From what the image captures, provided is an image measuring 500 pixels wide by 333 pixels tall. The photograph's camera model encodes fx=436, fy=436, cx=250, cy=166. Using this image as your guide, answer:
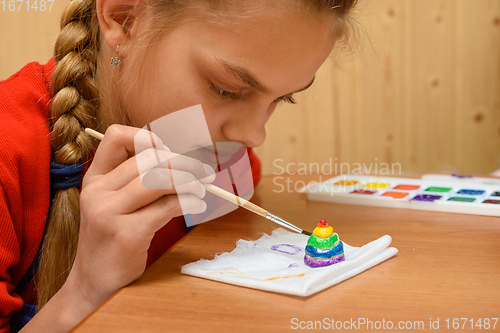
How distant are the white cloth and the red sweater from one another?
9.1 inches

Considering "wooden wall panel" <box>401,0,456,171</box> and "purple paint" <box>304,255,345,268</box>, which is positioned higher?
"wooden wall panel" <box>401,0,456,171</box>

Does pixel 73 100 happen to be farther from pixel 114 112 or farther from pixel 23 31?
pixel 23 31

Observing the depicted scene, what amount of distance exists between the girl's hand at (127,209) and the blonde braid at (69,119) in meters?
0.11

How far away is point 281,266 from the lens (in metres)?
0.51

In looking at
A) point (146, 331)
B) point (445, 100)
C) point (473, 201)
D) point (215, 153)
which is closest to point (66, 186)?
point (215, 153)

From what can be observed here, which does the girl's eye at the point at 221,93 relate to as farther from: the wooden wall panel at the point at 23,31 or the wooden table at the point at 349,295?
the wooden wall panel at the point at 23,31

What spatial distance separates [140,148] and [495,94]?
1.81m

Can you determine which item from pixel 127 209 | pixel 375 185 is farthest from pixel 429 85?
pixel 127 209

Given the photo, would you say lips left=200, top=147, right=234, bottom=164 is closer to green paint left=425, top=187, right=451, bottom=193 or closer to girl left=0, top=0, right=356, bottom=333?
girl left=0, top=0, right=356, bottom=333

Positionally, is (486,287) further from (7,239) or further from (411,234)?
(7,239)

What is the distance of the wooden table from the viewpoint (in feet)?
1.27

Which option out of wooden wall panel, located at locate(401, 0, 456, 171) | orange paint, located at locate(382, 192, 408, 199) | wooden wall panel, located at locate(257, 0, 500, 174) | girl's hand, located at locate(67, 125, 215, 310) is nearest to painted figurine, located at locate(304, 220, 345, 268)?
girl's hand, located at locate(67, 125, 215, 310)

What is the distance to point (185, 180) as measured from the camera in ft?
1.63

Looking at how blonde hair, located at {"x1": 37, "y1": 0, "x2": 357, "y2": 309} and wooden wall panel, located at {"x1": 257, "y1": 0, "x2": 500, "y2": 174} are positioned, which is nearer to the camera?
blonde hair, located at {"x1": 37, "y1": 0, "x2": 357, "y2": 309}
